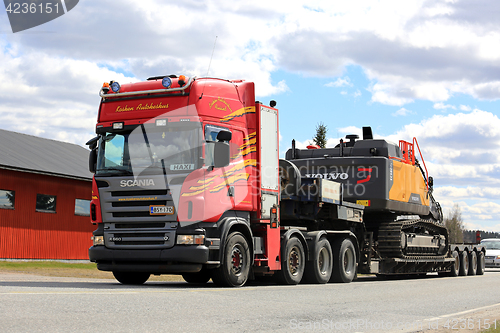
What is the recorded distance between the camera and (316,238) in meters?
15.1

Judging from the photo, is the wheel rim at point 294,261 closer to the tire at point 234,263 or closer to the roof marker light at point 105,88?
the tire at point 234,263

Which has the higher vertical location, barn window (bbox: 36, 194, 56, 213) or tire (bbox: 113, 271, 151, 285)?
barn window (bbox: 36, 194, 56, 213)

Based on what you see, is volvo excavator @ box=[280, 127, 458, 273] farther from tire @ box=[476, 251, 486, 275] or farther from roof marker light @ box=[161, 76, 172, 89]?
tire @ box=[476, 251, 486, 275]

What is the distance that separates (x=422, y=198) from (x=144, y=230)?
12222mm

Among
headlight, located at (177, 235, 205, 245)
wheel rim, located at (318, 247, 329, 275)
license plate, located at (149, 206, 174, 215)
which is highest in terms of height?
license plate, located at (149, 206, 174, 215)

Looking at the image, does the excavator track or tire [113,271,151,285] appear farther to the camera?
the excavator track

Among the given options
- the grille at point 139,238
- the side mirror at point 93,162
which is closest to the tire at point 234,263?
the grille at point 139,238

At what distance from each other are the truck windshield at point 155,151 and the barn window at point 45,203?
15.8 metres

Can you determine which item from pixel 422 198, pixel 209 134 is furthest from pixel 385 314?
pixel 422 198

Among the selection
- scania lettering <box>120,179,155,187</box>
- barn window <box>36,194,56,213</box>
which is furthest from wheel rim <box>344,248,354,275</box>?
barn window <box>36,194,56,213</box>

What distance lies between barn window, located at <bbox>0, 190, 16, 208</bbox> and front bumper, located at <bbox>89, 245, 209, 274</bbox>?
47.5 ft

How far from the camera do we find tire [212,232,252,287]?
38.9 ft

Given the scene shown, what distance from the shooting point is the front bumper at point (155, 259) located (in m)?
11.3

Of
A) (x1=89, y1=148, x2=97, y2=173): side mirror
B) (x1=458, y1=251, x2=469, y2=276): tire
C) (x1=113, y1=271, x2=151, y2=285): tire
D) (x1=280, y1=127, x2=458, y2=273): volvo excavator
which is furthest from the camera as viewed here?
(x1=458, y1=251, x2=469, y2=276): tire
